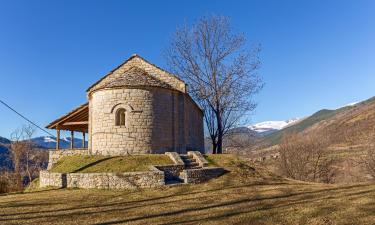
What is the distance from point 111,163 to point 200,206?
27.0 ft

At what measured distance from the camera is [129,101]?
2030 centimetres

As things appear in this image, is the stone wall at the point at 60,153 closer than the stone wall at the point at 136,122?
No

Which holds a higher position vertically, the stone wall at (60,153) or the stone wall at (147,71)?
the stone wall at (147,71)

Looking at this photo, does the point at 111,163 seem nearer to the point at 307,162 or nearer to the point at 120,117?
the point at 120,117

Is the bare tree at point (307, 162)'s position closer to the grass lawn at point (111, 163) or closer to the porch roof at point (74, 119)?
the grass lawn at point (111, 163)

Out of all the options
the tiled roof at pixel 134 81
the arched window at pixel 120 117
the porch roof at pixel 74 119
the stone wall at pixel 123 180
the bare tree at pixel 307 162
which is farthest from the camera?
the bare tree at pixel 307 162

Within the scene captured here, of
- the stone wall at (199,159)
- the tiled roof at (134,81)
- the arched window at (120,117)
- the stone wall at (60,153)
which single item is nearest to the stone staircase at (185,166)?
the stone wall at (199,159)

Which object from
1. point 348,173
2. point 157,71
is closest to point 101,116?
point 157,71

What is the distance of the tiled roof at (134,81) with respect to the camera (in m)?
20.4

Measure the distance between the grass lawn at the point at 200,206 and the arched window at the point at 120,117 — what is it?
651cm

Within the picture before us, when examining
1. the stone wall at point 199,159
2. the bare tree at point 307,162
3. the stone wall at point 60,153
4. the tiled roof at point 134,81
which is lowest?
the bare tree at point 307,162

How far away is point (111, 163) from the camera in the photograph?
17016 mm

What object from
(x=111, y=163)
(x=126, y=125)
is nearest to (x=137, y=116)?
(x=126, y=125)

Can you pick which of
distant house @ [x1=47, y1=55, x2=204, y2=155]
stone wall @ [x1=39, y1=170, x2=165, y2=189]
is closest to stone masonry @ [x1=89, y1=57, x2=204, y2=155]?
distant house @ [x1=47, y1=55, x2=204, y2=155]
